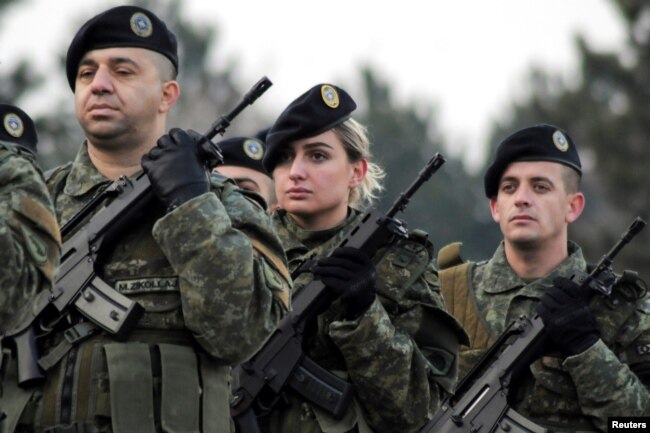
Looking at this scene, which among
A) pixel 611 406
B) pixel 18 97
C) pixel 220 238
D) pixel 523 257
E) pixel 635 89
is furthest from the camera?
pixel 635 89

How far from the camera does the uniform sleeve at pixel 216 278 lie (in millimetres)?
6934

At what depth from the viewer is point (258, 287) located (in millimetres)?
7082

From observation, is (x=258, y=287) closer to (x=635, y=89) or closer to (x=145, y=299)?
(x=145, y=299)

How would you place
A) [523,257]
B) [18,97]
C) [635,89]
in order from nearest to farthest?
[523,257] → [18,97] → [635,89]

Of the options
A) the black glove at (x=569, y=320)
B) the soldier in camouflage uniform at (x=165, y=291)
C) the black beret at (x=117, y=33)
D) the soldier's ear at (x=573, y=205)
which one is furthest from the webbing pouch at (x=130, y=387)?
the soldier's ear at (x=573, y=205)

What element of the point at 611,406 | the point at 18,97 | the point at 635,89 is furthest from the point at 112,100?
the point at 635,89

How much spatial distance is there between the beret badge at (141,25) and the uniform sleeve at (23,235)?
1.48 metres

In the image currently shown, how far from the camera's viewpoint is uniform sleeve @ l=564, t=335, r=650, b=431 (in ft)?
Result: 30.1

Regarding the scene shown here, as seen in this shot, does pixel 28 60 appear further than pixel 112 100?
Yes

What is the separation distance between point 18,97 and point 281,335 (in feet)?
84.9

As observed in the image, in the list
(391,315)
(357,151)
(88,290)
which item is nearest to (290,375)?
(391,315)

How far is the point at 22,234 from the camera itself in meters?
6.11

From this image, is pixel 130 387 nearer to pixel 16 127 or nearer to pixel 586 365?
pixel 16 127

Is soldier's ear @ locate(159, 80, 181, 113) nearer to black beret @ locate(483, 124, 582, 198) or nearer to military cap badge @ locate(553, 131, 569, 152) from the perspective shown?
black beret @ locate(483, 124, 582, 198)
